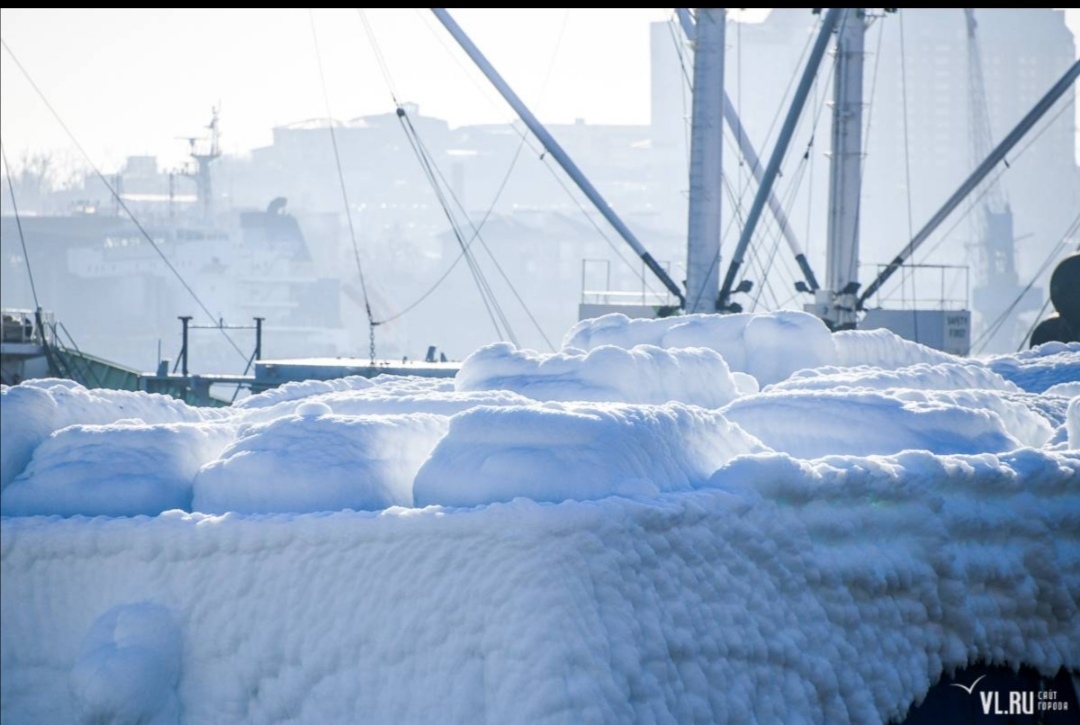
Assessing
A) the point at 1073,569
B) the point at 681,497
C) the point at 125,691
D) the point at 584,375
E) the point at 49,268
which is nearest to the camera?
the point at 125,691

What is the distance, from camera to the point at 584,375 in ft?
26.8

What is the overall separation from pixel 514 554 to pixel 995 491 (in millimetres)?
2416

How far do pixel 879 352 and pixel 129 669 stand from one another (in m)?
7.90

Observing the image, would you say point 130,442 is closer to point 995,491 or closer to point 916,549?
point 916,549

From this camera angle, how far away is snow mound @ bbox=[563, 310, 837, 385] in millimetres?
11031

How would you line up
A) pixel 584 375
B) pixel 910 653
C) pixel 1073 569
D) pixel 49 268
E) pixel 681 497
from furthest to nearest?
pixel 49 268
pixel 584 375
pixel 1073 569
pixel 910 653
pixel 681 497

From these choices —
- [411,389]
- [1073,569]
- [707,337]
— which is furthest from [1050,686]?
[707,337]

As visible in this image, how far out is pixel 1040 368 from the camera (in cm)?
1123

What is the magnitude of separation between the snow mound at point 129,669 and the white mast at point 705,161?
18.2 metres

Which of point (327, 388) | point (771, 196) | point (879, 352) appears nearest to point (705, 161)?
point (771, 196)

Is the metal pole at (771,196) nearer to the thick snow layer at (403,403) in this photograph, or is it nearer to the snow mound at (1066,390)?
the snow mound at (1066,390)

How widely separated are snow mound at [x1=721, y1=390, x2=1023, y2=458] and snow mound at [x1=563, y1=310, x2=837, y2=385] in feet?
12.0

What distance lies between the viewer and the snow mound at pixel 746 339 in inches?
434

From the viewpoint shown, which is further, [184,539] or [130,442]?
[130,442]
